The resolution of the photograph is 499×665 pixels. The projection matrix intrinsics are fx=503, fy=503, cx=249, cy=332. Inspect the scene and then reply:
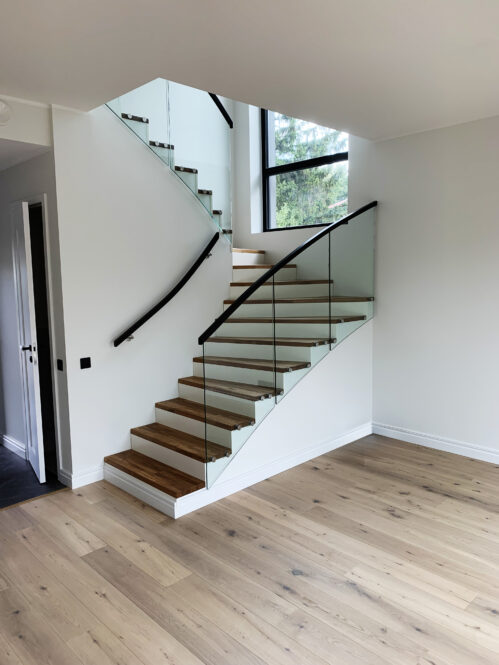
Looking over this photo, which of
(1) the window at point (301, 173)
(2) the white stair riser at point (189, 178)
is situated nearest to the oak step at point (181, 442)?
(2) the white stair riser at point (189, 178)

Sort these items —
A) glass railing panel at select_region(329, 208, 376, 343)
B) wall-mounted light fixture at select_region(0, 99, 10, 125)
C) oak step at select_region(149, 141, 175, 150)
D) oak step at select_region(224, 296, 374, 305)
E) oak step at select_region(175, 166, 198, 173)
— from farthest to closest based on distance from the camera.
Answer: glass railing panel at select_region(329, 208, 376, 343) → oak step at select_region(175, 166, 198, 173) → oak step at select_region(149, 141, 175, 150) → oak step at select_region(224, 296, 374, 305) → wall-mounted light fixture at select_region(0, 99, 10, 125)

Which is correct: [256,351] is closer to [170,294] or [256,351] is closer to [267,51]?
[170,294]

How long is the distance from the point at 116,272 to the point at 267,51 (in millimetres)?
1907

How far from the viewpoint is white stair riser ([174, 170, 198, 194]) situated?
4.21 m

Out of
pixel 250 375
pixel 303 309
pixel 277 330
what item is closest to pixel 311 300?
pixel 303 309

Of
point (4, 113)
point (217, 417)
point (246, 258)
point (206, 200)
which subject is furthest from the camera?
point (246, 258)

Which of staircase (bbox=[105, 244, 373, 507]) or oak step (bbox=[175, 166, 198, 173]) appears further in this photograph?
oak step (bbox=[175, 166, 198, 173])

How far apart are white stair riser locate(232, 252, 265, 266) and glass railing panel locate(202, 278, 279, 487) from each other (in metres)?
1.76

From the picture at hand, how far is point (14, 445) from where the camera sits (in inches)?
176

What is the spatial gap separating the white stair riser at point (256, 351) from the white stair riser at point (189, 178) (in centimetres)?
158

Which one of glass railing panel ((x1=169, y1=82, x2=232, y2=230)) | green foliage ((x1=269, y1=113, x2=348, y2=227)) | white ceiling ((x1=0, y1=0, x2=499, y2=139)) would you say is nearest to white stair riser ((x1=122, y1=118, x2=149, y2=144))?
glass railing panel ((x1=169, y1=82, x2=232, y2=230))

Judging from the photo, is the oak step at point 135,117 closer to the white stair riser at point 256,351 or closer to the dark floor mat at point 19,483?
the white stair riser at point 256,351

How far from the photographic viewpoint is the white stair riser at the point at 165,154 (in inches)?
159

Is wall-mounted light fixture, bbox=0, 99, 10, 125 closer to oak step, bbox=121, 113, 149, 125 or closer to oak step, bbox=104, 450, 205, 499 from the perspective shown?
oak step, bbox=121, 113, 149, 125
